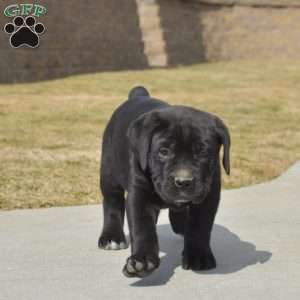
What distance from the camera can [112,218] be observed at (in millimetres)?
4836

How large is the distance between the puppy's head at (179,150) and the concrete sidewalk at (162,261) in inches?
18.8

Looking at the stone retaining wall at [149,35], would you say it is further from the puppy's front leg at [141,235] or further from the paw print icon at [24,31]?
the puppy's front leg at [141,235]

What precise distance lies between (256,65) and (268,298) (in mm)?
26247

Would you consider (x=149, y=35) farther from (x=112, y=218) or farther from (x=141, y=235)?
(x=141, y=235)

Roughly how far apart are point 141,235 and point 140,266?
277 millimetres

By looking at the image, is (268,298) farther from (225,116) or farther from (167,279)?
(225,116)

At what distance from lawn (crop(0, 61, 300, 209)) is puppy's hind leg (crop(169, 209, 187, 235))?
6.91ft

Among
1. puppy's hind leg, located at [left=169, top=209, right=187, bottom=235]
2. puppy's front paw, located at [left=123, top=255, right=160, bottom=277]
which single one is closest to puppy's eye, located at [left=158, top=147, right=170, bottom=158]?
puppy's front paw, located at [left=123, top=255, right=160, bottom=277]

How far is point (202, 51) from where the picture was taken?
32.0 metres

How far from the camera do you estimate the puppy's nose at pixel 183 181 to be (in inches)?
147
